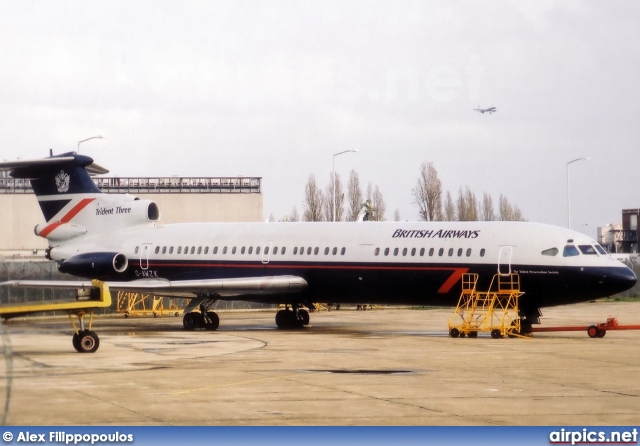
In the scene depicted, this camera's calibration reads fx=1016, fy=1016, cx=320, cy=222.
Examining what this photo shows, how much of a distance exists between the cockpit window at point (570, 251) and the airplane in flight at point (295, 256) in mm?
29

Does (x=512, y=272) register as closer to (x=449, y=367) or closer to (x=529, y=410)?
(x=449, y=367)

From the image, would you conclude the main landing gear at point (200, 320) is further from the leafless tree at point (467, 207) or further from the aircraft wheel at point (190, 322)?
the leafless tree at point (467, 207)

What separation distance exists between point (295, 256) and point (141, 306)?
16915mm

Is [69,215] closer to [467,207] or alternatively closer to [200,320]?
[200,320]

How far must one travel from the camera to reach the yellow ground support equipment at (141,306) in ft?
151

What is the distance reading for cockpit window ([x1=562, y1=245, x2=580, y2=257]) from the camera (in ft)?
94.8

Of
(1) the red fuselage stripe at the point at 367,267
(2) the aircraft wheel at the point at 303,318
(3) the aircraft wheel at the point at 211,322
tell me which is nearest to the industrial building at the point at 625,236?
(2) the aircraft wheel at the point at 303,318

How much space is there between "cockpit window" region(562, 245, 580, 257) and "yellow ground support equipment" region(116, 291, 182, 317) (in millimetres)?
22050

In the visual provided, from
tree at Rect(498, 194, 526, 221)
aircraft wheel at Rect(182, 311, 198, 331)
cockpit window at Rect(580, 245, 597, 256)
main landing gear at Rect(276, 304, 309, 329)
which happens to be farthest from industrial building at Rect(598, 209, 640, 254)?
cockpit window at Rect(580, 245, 597, 256)

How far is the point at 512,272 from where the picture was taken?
29.3 m

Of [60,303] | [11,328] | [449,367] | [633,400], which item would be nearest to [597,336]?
[449,367]

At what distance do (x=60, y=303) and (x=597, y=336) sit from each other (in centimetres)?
1829

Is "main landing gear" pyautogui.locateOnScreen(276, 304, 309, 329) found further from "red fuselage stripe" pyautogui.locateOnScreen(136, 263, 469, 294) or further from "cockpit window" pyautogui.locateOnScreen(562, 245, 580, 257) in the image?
"cockpit window" pyautogui.locateOnScreen(562, 245, 580, 257)

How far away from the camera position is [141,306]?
48.1m
